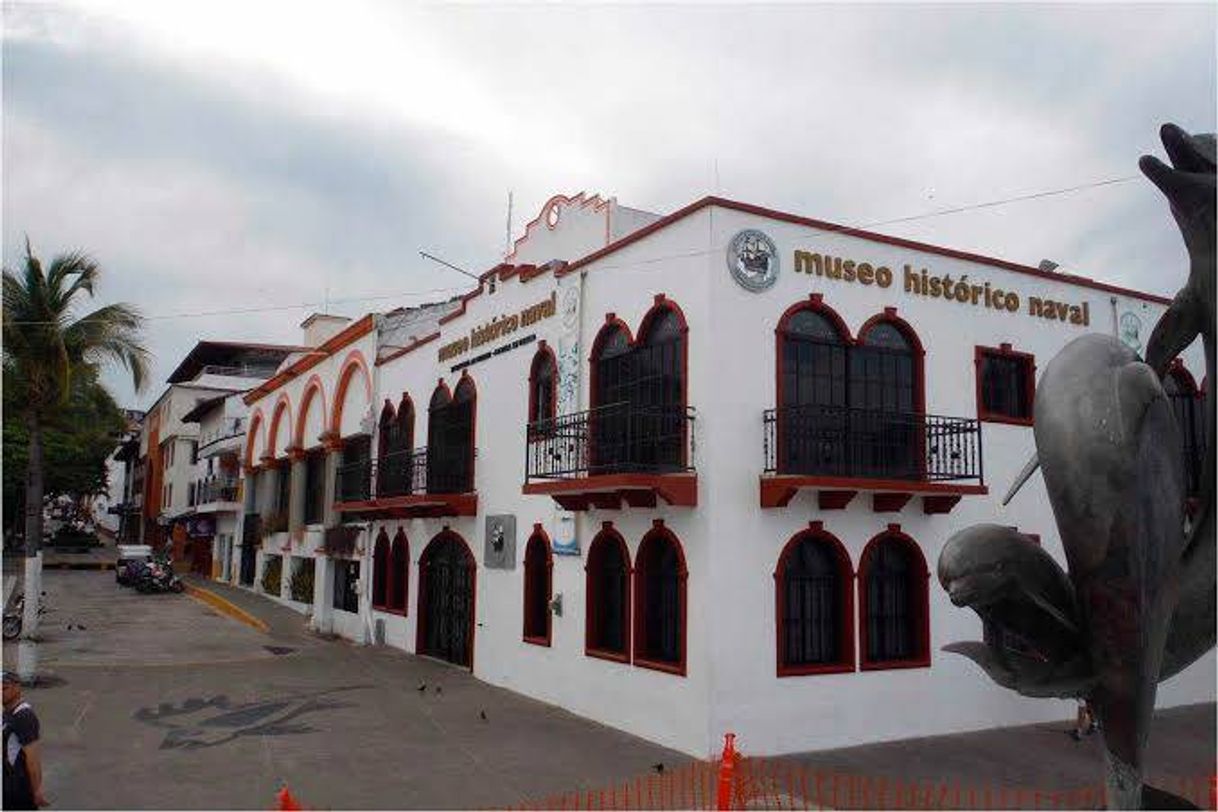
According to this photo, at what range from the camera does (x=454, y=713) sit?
15188 mm

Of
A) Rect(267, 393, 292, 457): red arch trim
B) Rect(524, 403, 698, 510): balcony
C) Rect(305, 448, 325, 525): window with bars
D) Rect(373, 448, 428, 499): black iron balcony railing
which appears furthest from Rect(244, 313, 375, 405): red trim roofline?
Rect(524, 403, 698, 510): balcony

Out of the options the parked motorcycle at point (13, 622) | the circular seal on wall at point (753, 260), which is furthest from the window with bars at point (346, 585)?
the circular seal on wall at point (753, 260)

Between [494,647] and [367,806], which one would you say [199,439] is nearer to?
[494,647]

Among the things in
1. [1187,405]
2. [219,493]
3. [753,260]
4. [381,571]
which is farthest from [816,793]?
[219,493]

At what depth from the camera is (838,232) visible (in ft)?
46.8

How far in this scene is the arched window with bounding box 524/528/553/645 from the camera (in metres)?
16.9

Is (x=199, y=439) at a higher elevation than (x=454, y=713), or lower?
higher

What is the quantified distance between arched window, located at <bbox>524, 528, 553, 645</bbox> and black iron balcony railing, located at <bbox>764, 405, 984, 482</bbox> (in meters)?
5.30

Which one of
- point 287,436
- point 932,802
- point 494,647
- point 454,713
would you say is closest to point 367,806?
point 454,713

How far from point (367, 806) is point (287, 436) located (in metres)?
23.6

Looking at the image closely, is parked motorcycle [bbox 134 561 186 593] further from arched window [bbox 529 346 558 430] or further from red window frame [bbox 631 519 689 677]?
red window frame [bbox 631 519 689 677]

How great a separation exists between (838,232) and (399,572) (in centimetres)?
1351

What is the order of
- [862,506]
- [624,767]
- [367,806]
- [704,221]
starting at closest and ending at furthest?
[367,806], [624,767], [704,221], [862,506]

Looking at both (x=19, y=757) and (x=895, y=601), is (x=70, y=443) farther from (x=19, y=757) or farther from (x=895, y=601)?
(x=19, y=757)
